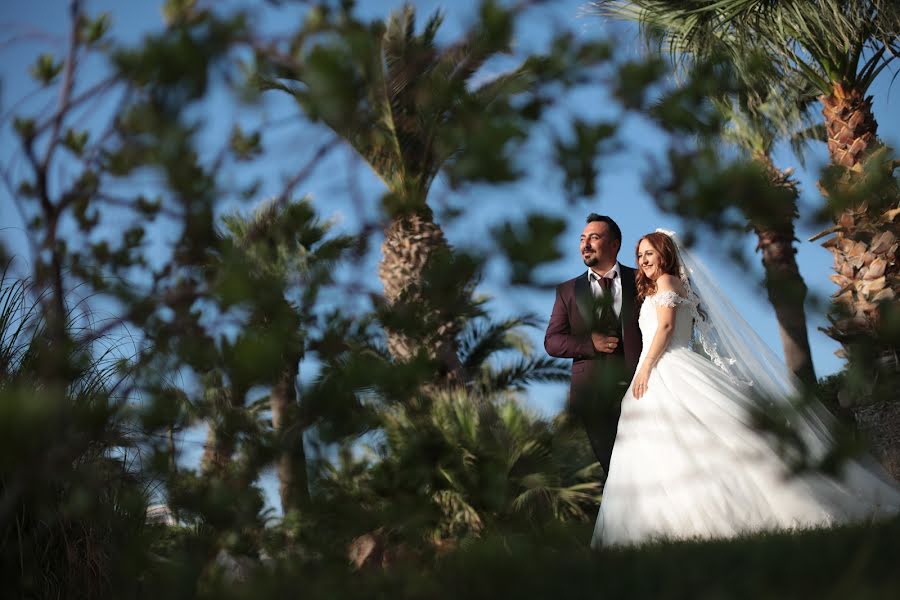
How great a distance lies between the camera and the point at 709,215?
6.46 ft

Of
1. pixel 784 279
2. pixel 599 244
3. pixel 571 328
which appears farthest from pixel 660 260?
pixel 784 279

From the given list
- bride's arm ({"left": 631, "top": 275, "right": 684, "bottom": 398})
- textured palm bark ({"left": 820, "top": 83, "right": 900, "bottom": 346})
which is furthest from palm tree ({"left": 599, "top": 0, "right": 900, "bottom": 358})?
bride's arm ({"left": 631, "top": 275, "right": 684, "bottom": 398})

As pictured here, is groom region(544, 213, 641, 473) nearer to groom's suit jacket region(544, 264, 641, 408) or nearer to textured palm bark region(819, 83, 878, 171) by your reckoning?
groom's suit jacket region(544, 264, 641, 408)

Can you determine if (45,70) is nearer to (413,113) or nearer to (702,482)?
(413,113)

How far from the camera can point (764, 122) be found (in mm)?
11391

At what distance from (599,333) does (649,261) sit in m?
3.45

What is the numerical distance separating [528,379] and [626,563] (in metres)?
7.92

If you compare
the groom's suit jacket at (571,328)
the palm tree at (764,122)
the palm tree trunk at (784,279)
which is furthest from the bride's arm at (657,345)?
the palm tree trunk at (784,279)

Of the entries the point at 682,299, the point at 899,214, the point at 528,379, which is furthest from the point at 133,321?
the point at 528,379

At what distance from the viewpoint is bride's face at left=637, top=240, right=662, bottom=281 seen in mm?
5539

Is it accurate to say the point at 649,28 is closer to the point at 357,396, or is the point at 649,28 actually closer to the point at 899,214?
the point at 899,214

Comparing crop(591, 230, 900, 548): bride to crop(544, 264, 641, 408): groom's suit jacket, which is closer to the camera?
crop(544, 264, 641, 408): groom's suit jacket

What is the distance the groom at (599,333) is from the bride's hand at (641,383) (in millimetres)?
121

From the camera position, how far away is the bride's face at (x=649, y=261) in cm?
554
